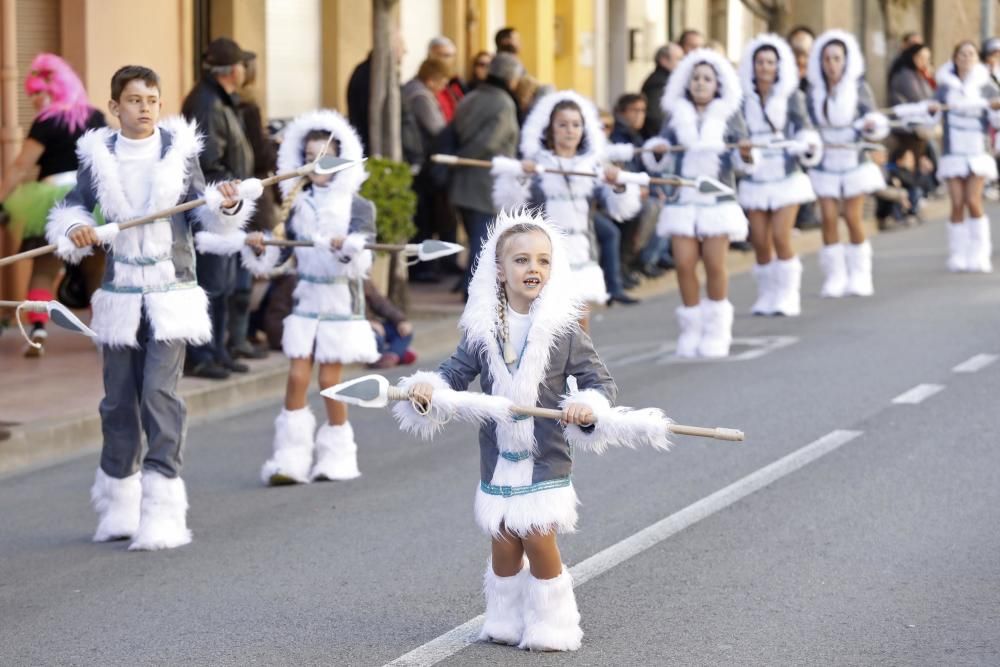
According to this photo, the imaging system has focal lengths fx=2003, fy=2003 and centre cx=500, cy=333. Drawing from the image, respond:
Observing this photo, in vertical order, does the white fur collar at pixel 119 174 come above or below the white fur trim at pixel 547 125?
below

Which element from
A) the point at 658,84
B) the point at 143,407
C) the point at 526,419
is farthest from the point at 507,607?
the point at 658,84

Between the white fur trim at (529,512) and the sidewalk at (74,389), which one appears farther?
the sidewalk at (74,389)

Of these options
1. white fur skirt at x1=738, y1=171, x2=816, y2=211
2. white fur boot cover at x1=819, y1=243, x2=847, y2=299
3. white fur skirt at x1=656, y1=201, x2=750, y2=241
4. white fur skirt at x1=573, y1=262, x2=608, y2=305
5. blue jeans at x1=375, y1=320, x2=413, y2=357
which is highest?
white fur skirt at x1=738, y1=171, x2=816, y2=211

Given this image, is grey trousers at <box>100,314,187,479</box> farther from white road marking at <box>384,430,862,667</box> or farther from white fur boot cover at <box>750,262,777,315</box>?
white fur boot cover at <box>750,262,777,315</box>

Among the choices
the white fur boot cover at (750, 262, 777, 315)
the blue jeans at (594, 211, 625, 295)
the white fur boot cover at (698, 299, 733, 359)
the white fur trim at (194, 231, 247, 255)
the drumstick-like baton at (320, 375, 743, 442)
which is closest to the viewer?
the drumstick-like baton at (320, 375, 743, 442)

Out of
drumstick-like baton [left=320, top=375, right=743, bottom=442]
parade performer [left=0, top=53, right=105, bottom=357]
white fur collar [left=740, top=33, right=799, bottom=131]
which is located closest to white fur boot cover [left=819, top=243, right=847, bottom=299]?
white fur collar [left=740, top=33, right=799, bottom=131]

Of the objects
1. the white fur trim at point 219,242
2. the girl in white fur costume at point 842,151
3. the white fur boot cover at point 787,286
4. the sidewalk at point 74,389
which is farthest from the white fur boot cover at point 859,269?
the white fur trim at point 219,242

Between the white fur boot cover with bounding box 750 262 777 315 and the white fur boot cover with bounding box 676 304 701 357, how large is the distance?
7.45 ft

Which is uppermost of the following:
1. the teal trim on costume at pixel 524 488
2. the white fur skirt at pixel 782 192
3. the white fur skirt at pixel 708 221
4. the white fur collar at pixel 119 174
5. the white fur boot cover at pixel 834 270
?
the white fur collar at pixel 119 174

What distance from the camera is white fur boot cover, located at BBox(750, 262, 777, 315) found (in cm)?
1664

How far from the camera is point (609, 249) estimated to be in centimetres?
1769

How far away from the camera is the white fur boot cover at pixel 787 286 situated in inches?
650

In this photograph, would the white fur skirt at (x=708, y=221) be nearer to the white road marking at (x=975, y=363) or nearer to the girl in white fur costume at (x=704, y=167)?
the girl in white fur costume at (x=704, y=167)

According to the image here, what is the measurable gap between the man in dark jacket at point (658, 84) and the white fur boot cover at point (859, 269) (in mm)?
2501
